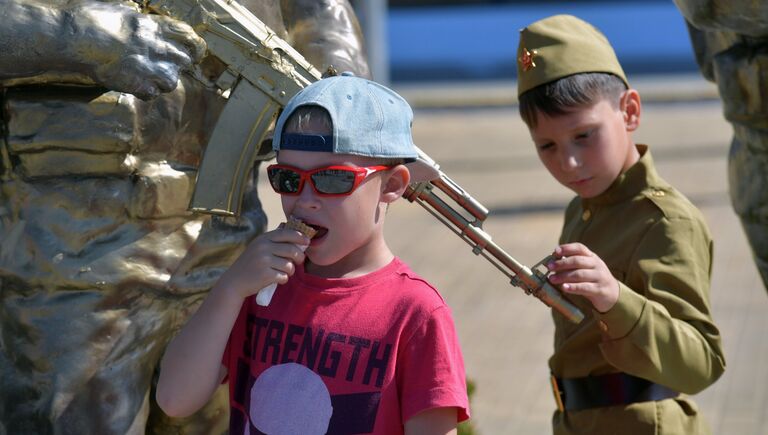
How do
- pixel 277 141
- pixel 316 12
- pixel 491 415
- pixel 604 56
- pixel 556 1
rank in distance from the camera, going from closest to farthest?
1. pixel 277 141
2. pixel 604 56
3. pixel 316 12
4. pixel 491 415
5. pixel 556 1

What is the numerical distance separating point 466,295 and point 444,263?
829 millimetres

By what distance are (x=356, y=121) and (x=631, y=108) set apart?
96 centimetres

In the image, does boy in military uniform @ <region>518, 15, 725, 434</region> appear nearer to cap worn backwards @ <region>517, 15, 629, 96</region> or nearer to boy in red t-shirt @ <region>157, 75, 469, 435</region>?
cap worn backwards @ <region>517, 15, 629, 96</region>

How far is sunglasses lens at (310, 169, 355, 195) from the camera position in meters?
2.28

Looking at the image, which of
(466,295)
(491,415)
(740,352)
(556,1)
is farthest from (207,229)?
(556,1)

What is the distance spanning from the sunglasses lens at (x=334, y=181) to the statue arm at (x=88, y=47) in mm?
613

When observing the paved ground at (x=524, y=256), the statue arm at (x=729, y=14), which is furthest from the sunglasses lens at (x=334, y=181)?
the paved ground at (x=524, y=256)

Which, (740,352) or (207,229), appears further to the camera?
(740,352)

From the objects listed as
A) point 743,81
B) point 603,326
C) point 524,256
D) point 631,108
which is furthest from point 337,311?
point 524,256

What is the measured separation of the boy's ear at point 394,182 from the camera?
7.84ft

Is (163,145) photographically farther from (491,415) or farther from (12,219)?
(491,415)

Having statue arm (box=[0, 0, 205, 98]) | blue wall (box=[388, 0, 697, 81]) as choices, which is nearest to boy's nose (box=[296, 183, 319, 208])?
statue arm (box=[0, 0, 205, 98])

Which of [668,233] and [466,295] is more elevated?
[668,233]

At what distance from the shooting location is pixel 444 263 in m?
8.56
